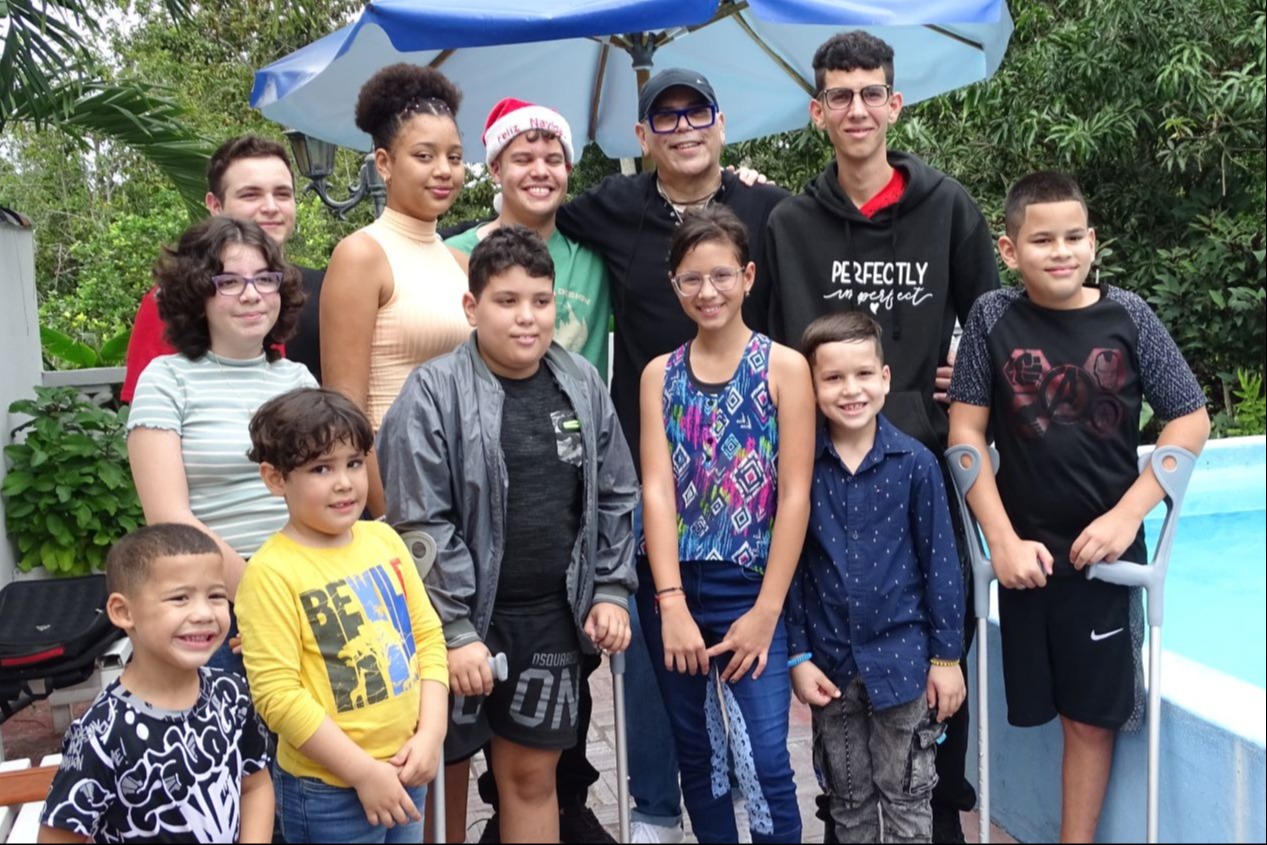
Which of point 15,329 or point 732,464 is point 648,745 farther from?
point 15,329

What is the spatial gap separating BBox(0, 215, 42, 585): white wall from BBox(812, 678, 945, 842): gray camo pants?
4399 millimetres

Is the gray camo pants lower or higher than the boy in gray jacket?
lower

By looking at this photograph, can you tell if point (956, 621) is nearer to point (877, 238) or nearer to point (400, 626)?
point (877, 238)

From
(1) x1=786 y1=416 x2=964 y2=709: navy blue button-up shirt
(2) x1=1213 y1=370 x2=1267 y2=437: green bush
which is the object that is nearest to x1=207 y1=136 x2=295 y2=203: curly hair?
(1) x1=786 y1=416 x2=964 y2=709: navy blue button-up shirt

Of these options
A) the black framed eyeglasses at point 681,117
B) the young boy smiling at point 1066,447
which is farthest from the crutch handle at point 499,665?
the black framed eyeglasses at point 681,117

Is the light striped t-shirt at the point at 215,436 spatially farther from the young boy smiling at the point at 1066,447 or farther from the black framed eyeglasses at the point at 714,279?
the young boy smiling at the point at 1066,447

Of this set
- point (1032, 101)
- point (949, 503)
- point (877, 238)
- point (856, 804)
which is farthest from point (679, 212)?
point (1032, 101)

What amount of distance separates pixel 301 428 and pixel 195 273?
20.4 inches

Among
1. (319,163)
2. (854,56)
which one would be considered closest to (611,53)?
(319,163)

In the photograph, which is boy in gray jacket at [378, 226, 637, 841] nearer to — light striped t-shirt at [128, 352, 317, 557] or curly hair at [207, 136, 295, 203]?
light striped t-shirt at [128, 352, 317, 557]

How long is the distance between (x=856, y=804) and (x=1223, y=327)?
671 centimetres

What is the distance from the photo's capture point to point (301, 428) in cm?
222

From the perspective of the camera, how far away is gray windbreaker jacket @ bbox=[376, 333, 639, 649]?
246 cm

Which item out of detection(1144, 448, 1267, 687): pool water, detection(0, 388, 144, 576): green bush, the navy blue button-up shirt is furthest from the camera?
detection(0, 388, 144, 576): green bush
